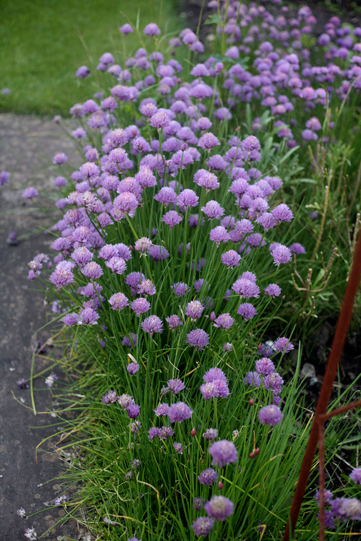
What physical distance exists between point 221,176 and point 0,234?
169 cm

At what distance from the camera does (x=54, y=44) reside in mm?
6184

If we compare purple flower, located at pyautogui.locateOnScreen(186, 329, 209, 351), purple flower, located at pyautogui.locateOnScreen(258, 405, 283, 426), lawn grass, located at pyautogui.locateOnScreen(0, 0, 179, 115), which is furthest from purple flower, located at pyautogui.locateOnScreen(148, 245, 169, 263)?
lawn grass, located at pyautogui.locateOnScreen(0, 0, 179, 115)

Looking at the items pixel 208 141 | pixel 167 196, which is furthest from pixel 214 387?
pixel 208 141

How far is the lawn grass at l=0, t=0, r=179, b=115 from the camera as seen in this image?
475cm

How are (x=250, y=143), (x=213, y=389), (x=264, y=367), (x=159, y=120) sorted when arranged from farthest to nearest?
(x=250, y=143) → (x=159, y=120) → (x=264, y=367) → (x=213, y=389)

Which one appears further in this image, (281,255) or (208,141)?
(208,141)

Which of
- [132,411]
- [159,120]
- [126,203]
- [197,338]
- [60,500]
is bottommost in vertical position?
[60,500]

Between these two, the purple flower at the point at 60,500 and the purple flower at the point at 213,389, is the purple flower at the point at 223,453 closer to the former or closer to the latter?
the purple flower at the point at 213,389

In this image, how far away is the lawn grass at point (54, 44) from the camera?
4.75 meters

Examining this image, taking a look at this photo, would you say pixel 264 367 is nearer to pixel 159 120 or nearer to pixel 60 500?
pixel 60 500

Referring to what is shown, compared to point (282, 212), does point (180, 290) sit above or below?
below

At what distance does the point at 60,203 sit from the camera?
2.28 meters

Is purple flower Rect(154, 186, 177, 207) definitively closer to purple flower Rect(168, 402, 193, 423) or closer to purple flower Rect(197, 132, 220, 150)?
purple flower Rect(197, 132, 220, 150)

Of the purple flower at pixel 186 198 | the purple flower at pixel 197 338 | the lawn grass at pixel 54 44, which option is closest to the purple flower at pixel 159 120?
the purple flower at pixel 186 198
